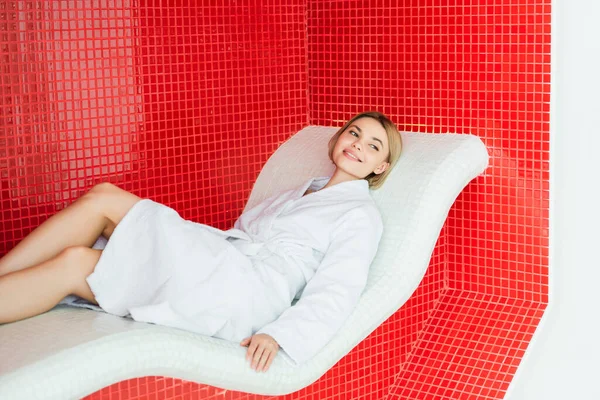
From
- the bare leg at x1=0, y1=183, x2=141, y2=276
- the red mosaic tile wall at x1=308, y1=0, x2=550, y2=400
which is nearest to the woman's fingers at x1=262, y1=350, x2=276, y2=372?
the bare leg at x1=0, y1=183, x2=141, y2=276

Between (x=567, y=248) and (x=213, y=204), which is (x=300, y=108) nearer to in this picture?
(x=213, y=204)

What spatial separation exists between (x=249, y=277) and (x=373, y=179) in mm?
617

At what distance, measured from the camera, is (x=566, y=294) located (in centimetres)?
274

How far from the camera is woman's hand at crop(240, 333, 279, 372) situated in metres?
2.12

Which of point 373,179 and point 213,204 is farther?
point 213,204

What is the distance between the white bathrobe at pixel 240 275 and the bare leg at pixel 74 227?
5 centimetres

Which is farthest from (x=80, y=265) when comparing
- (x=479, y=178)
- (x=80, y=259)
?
(x=479, y=178)

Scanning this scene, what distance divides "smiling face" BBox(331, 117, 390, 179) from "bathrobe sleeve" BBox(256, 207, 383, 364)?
173 millimetres

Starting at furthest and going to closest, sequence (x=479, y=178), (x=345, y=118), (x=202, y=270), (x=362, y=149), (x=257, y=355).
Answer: (x=345, y=118) < (x=479, y=178) < (x=362, y=149) < (x=202, y=270) < (x=257, y=355)

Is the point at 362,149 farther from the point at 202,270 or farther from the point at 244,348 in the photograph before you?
the point at 244,348

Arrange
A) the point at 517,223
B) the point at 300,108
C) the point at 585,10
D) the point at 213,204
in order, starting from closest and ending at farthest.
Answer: the point at 585,10 → the point at 517,223 → the point at 213,204 → the point at 300,108

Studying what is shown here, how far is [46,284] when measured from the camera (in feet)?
7.18

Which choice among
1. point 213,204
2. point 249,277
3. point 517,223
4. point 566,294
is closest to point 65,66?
point 213,204

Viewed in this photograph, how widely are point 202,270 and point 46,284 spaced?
1.29ft
